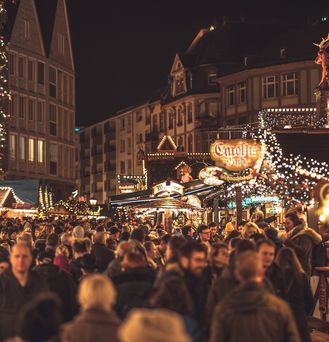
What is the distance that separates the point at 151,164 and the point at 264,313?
154 ft

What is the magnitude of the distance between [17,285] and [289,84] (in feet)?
203

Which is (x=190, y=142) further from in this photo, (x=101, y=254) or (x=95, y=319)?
(x=95, y=319)

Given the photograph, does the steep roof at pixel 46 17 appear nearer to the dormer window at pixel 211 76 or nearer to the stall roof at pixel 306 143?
the dormer window at pixel 211 76

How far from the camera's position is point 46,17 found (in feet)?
234

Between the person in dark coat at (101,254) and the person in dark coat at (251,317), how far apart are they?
561 centimetres

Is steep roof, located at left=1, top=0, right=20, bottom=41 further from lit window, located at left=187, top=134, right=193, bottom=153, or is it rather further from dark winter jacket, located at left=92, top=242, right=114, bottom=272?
dark winter jacket, located at left=92, top=242, right=114, bottom=272

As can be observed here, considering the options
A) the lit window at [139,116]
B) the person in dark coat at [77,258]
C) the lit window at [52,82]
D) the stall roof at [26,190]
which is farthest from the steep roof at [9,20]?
the person in dark coat at [77,258]

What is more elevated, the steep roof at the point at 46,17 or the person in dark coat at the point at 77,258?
the steep roof at the point at 46,17

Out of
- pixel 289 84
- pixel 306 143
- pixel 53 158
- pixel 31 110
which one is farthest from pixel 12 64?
pixel 306 143

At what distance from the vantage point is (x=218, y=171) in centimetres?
2705

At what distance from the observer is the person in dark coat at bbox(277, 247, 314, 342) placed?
10312 mm

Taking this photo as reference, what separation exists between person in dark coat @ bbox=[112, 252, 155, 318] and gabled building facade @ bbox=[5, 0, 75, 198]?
5531cm

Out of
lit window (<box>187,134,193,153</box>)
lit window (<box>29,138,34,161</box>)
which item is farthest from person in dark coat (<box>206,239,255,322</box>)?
lit window (<box>187,134,193,153</box>)

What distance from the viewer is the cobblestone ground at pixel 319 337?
15781 mm
